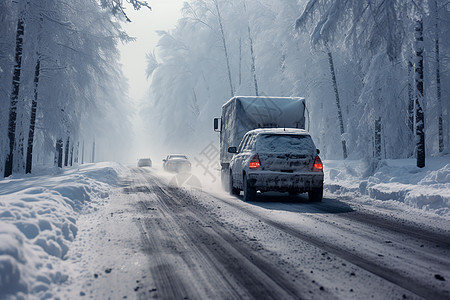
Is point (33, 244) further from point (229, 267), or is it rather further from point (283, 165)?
point (283, 165)

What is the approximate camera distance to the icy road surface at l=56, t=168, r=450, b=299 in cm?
348

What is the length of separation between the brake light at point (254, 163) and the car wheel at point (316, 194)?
5.41ft

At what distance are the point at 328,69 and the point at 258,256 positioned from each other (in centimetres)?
2843

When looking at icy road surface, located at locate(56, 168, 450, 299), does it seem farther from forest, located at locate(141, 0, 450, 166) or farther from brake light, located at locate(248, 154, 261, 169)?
forest, located at locate(141, 0, 450, 166)

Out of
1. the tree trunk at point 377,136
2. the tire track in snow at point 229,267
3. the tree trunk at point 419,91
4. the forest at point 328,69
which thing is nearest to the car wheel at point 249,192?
the tire track in snow at point 229,267

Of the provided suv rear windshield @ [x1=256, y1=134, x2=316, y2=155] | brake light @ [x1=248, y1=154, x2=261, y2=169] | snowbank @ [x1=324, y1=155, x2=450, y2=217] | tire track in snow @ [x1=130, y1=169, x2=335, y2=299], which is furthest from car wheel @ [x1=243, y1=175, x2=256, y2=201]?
snowbank @ [x1=324, y1=155, x2=450, y2=217]

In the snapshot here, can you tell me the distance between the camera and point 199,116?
4806cm

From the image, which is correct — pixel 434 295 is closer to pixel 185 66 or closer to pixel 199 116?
pixel 199 116

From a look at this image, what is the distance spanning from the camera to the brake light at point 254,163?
1004cm

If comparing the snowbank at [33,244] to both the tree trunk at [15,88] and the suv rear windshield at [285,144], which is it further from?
the tree trunk at [15,88]

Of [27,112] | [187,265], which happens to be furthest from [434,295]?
[27,112]

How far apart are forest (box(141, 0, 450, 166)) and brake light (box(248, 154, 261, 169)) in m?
5.48

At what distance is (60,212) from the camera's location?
645 centimetres

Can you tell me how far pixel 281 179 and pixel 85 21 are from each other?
17.1 meters
